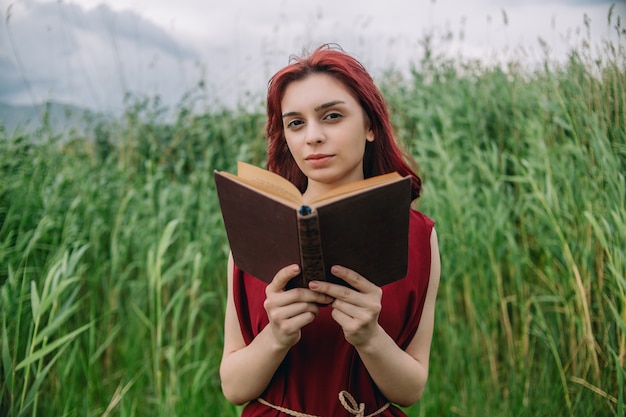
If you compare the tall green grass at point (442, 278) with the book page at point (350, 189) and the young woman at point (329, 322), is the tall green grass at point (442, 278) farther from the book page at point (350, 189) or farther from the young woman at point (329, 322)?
the book page at point (350, 189)

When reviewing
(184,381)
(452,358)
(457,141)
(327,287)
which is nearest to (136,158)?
(184,381)

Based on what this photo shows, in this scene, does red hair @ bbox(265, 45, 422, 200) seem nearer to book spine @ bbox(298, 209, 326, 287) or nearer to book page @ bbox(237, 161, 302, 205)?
book page @ bbox(237, 161, 302, 205)

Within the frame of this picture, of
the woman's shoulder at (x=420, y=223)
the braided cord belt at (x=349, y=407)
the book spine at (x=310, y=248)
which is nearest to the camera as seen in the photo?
the book spine at (x=310, y=248)

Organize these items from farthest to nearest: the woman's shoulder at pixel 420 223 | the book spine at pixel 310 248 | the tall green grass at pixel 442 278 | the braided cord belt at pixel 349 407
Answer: the tall green grass at pixel 442 278 → the woman's shoulder at pixel 420 223 → the braided cord belt at pixel 349 407 → the book spine at pixel 310 248

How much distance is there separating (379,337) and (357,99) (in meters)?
0.63

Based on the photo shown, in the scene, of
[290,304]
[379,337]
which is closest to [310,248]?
[290,304]

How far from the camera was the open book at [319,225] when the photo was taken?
1.07m

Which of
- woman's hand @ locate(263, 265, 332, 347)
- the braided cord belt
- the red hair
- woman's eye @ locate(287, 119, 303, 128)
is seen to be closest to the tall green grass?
the red hair

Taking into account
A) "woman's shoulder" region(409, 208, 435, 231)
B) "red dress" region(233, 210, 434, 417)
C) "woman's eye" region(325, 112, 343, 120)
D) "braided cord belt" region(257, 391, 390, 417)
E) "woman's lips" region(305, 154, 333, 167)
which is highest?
"woman's eye" region(325, 112, 343, 120)

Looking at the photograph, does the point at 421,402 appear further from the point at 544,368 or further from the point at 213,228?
the point at 213,228

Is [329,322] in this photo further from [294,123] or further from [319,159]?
[294,123]

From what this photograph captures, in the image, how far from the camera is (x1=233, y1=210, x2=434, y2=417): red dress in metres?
1.41

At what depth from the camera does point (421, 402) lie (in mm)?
2734

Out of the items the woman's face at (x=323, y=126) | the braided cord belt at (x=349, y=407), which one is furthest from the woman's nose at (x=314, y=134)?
the braided cord belt at (x=349, y=407)
